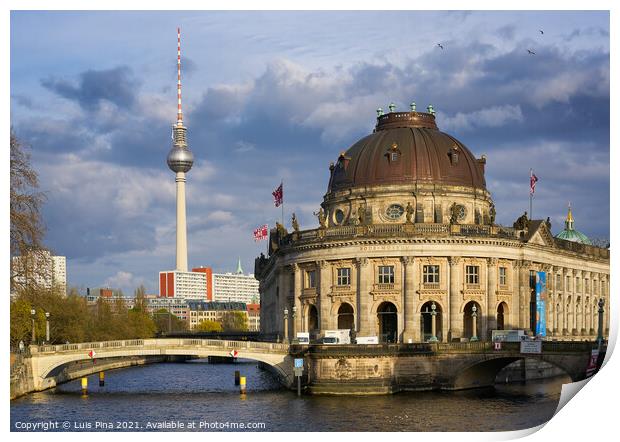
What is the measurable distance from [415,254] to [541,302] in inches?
696

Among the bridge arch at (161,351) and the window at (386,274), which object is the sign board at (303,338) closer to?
the bridge arch at (161,351)

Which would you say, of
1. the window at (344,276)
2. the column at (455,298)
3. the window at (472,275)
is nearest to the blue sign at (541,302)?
the window at (472,275)

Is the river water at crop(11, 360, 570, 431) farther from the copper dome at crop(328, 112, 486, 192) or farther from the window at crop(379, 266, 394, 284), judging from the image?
the copper dome at crop(328, 112, 486, 192)

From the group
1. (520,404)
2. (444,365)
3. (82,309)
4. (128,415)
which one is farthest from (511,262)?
(82,309)

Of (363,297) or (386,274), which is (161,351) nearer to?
(363,297)

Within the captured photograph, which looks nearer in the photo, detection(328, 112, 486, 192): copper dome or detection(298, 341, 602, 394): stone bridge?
detection(298, 341, 602, 394): stone bridge

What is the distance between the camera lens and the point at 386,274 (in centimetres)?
11094

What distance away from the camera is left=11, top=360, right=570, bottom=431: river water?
7300 centimetres

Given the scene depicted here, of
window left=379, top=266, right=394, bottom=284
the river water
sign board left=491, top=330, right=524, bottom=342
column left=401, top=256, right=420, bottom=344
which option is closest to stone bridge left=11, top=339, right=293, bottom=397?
the river water

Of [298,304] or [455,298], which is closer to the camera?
[455,298]

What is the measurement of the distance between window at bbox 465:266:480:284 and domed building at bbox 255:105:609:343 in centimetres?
20

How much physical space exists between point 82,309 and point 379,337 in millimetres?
52571

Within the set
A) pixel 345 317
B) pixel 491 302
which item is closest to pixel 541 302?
pixel 491 302

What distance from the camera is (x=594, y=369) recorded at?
82125mm
